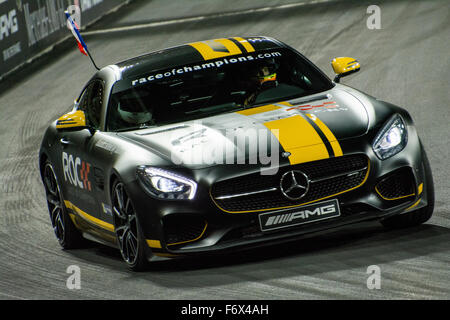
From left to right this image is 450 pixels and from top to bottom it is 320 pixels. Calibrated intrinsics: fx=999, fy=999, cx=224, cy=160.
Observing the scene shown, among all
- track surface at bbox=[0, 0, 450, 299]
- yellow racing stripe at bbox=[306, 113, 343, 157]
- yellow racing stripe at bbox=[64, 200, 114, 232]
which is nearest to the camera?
track surface at bbox=[0, 0, 450, 299]

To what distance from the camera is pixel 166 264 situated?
7004 mm

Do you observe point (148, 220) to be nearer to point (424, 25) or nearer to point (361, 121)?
point (361, 121)

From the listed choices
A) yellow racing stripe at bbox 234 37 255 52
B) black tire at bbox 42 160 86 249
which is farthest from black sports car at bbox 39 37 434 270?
black tire at bbox 42 160 86 249

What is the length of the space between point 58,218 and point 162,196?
2739mm

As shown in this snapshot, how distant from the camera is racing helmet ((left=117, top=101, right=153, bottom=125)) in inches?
298

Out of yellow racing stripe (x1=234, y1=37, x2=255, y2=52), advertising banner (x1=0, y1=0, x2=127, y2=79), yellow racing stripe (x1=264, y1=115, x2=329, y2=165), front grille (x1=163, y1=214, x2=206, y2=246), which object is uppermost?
yellow racing stripe (x1=264, y1=115, x2=329, y2=165)

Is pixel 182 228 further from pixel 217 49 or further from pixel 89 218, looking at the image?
pixel 217 49

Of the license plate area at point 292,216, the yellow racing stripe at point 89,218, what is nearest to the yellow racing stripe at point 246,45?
the yellow racing stripe at point 89,218

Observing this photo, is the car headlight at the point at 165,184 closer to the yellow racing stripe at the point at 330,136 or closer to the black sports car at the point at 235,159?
the black sports car at the point at 235,159

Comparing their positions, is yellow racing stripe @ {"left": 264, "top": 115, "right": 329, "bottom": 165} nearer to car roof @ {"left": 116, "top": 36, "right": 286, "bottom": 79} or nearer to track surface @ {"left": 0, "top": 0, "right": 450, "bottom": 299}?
track surface @ {"left": 0, "top": 0, "right": 450, "bottom": 299}

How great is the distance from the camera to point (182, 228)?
A: 642cm

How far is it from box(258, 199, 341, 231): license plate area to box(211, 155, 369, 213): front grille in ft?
0.13

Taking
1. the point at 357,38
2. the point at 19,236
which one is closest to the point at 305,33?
the point at 357,38

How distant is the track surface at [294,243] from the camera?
5.92m
